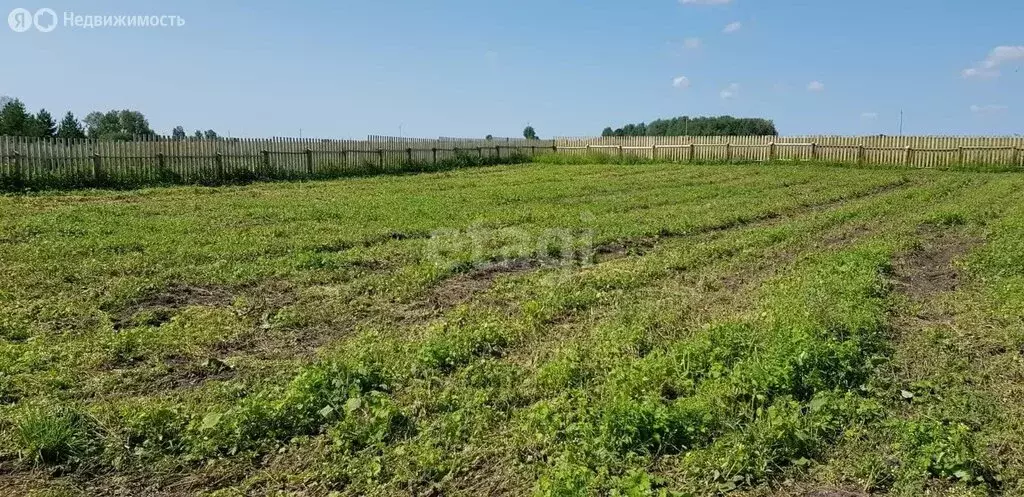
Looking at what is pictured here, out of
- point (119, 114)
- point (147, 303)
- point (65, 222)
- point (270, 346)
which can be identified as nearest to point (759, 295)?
point (270, 346)

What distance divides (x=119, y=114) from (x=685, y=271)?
78.0 meters

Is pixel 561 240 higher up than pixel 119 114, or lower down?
lower down

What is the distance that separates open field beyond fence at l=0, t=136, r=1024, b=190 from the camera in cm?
1838

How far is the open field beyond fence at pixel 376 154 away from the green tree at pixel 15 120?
36646 millimetres

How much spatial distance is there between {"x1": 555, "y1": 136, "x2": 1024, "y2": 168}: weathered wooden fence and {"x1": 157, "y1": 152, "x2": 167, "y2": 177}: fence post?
21.8m

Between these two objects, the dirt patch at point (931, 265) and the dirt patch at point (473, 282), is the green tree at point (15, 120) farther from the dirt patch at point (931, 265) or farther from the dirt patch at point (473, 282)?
the dirt patch at point (931, 265)

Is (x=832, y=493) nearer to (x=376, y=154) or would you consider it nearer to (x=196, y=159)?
(x=196, y=159)

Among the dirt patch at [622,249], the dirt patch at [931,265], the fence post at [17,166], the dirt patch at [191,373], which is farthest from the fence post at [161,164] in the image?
the dirt patch at [931,265]

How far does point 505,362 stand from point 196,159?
18.9 m

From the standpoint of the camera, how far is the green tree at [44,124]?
185 ft

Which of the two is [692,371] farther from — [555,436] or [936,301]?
[936,301]

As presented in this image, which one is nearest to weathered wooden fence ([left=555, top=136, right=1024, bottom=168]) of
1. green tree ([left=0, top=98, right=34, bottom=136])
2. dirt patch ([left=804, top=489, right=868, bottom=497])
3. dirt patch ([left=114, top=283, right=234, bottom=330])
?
dirt patch ([left=114, top=283, right=234, bottom=330])

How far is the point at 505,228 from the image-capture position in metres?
11.2

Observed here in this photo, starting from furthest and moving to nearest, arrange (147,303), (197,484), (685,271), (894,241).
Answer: (894,241), (685,271), (147,303), (197,484)
